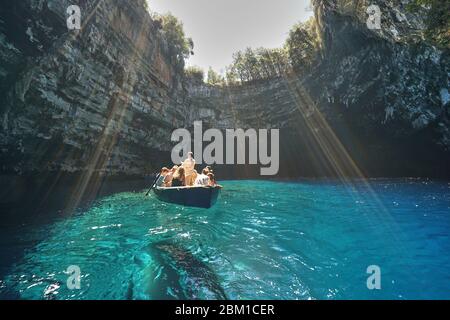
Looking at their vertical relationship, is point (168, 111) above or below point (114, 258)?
above

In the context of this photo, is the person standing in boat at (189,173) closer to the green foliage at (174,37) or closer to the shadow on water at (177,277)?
the shadow on water at (177,277)

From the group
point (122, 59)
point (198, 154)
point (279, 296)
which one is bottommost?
point (279, 296)

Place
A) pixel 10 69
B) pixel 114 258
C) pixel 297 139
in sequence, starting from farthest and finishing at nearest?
pixel 297 139 < pixel 10 69 < pixel 114 258

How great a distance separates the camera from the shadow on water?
13.4 ft

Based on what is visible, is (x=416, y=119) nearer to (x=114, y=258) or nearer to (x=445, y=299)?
(x=445, y=299)

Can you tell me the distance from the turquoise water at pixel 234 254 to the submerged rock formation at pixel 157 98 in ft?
22.8

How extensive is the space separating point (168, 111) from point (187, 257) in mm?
21250

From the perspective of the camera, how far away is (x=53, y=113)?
13969 millimetres

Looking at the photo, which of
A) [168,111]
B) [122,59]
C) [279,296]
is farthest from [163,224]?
[168,111]

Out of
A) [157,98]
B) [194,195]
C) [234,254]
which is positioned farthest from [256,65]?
[234,254]

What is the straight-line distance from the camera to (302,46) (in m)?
27.2

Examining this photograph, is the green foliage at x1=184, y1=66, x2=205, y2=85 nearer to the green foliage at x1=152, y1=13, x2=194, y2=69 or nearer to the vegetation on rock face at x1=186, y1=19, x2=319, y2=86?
the vegetation on rock face at x1=186, y1=19, x2=319, y2=86

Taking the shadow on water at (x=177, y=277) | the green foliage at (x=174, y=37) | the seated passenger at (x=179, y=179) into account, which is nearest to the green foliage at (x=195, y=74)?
the green foliage at (x=174, y=37)

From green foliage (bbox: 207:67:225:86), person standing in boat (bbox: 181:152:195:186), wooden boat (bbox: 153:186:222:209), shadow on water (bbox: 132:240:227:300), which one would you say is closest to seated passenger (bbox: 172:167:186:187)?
wooden boat (bbox: 153:186:222:209)
